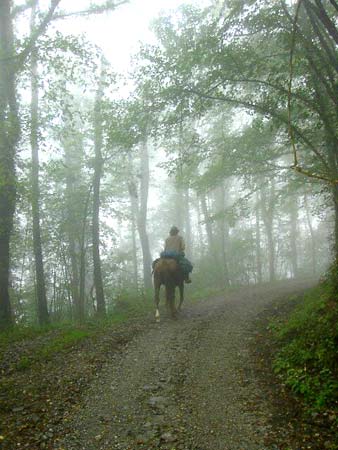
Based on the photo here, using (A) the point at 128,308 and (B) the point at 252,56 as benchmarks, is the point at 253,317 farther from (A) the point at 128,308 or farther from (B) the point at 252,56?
(B) the point at 252,56

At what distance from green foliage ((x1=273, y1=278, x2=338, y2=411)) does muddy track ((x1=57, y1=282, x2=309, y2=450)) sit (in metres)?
0.52

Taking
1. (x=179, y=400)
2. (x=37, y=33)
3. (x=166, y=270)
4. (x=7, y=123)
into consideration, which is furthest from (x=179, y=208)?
(x=179, y=400)

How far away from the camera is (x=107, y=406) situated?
475 cm

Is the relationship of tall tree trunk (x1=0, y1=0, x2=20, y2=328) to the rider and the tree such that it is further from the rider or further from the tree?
the rider

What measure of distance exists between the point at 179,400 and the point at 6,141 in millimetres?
8765

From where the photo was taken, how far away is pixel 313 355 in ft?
17.4

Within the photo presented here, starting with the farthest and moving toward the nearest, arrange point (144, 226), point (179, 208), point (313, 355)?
1. point (179, 208)
2. point (144, 226)
3. point (313, 355)

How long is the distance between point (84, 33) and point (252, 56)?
17.4 ft

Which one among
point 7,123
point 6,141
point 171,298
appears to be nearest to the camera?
point 7,123

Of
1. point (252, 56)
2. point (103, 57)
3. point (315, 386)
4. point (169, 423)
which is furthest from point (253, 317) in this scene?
point (103, 57)

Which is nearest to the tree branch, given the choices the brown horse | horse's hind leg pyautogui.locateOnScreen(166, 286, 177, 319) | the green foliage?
the brown horse

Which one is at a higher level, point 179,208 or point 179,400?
point 179,208

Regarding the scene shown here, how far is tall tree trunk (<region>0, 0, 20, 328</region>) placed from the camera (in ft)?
32.3

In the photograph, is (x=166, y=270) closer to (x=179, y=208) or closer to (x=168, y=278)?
(x=168, y=278)
